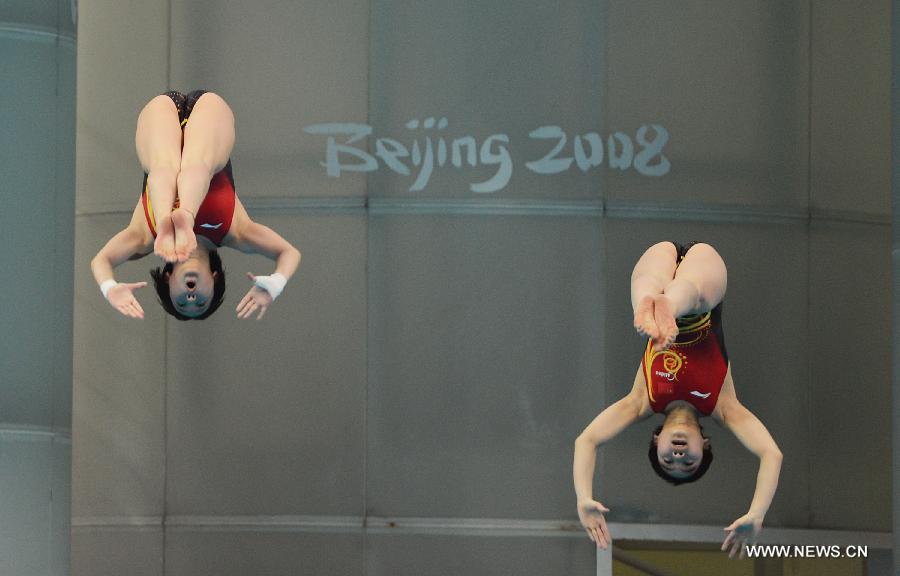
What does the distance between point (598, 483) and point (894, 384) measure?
2.21 meters

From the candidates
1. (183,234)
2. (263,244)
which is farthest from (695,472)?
(183,234)

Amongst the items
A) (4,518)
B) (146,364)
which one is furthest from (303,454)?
(4,518)

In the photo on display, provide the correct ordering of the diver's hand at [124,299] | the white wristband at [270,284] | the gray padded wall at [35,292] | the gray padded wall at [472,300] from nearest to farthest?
the diver's hand at [124,299], the white wristband at [270,284], the gray padded wall at [35,292], the gray padded wall at [472,300]

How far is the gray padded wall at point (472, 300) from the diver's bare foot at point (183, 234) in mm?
3315

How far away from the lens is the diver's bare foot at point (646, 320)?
9.30 m

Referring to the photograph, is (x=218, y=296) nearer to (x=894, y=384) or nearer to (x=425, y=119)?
(x=425, y=119)

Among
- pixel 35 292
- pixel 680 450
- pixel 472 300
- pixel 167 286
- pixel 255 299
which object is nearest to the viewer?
pixel 255 299

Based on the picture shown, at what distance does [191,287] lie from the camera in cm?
1076

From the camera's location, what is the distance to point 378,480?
42.2 ft

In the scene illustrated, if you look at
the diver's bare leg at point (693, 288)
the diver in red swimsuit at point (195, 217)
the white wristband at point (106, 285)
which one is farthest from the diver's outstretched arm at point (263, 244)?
the diver's bare leg at point (693, 288)

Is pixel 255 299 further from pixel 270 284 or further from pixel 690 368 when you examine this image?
pixel 690 368

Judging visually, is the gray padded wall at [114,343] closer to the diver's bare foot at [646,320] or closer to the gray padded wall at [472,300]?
the gray padded wall at [472,300]

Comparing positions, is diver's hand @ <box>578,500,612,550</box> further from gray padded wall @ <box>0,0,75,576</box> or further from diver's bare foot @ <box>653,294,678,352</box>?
gray padded wall @ <box>0,0,75,576</box>

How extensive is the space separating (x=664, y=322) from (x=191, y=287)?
9.93 ft
